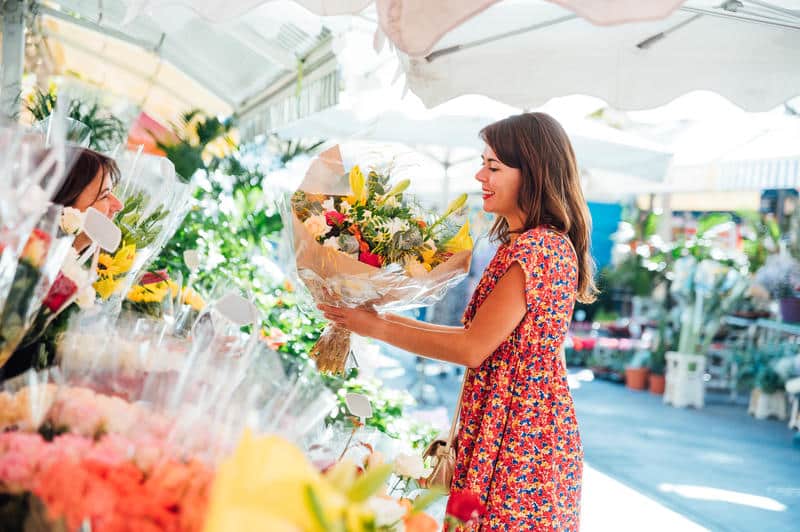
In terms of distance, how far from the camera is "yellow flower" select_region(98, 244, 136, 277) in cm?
166

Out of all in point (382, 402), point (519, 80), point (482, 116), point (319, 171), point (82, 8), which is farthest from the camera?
Result: point (482, 116)

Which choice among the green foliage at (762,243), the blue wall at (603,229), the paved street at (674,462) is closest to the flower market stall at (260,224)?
the paved street at (674,462)

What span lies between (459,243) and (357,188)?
272mm

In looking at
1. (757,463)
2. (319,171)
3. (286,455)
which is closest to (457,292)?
(757,463)

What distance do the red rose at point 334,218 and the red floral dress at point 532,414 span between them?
17.0 inches

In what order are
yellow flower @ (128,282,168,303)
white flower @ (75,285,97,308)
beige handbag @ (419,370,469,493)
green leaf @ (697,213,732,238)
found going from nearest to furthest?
→ white flower @ (75,285,97,308) → beige handbag @ (419,370,469,493) → yellow flower @ (128,282,168,303) → green leaf @ (697,213,732,238)

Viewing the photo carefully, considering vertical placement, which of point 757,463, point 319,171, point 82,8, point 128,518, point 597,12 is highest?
point 82,8

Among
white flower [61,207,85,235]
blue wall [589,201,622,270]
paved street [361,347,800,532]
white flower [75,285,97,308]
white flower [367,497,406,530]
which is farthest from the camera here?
blue wall [589,201,622,270]

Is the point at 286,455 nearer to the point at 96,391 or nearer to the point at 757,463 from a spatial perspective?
the point at 96,391

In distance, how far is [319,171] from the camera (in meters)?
1.85

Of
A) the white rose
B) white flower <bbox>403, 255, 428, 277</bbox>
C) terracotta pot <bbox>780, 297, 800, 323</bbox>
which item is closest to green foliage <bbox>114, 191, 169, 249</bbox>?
the white rose

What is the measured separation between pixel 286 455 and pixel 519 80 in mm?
2482

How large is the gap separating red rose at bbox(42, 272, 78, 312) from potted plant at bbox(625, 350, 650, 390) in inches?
343

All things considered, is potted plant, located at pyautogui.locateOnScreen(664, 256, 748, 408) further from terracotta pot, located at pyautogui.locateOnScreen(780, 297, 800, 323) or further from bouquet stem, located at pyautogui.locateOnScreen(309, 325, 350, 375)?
bouquet stem, located at pyautogui.locateOnScreen(309, 325, 350, 375)
